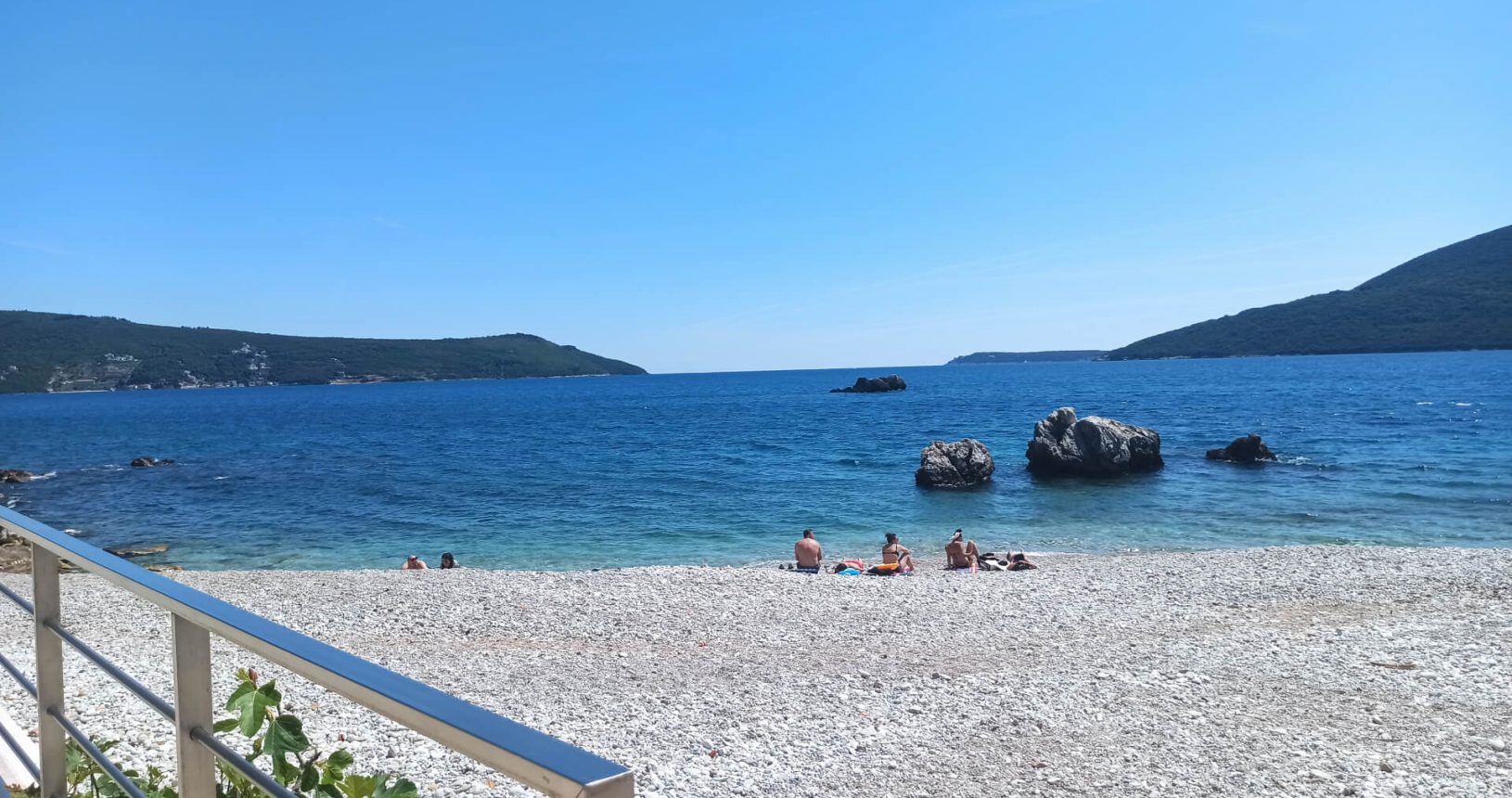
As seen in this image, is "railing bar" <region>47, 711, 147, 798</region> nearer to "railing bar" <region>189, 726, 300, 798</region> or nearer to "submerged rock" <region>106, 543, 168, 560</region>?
"railing bar" <region>189, 726, 300, 798</region>

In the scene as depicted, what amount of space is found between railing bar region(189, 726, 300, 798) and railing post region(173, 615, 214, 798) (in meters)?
0.01

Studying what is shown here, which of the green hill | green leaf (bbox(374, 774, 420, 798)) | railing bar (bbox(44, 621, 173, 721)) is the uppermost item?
the green hill

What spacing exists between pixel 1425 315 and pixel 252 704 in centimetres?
21689

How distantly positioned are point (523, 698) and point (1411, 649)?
1078cm

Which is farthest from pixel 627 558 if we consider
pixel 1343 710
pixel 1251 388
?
pixel 1251 388

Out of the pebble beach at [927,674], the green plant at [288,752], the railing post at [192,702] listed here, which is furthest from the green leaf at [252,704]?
the pebble beach at [927,674]

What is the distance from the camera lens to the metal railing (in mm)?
1002

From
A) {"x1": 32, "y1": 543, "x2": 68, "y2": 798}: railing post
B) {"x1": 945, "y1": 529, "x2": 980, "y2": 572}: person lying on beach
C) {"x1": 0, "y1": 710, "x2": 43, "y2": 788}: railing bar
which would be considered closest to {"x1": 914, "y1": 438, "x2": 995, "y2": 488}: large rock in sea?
{"x1": 945, "y1": 529, "x2": 980, "y2": 572}: person lying on beach

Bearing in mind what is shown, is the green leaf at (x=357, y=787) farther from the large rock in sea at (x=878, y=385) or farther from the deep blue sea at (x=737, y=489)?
the large rock in sea at (x=878, y=385)

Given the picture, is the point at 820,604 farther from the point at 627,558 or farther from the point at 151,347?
the point at 151,347

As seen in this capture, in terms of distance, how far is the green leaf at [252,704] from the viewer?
7.58 feet

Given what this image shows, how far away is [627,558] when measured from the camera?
21.7 meters

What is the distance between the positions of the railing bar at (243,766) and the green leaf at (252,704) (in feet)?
1.77

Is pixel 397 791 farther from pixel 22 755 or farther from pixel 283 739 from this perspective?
pixel 22 755
